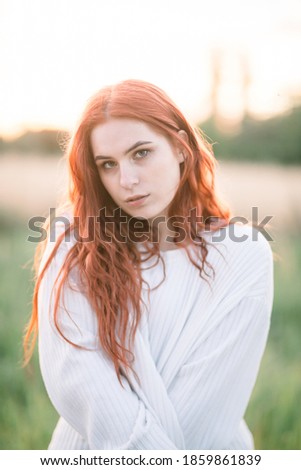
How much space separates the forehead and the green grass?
0.99 meters

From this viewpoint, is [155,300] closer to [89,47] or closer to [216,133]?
[89,47]

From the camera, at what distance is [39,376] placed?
2.14 meters

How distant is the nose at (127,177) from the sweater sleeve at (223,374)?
14.9 inches

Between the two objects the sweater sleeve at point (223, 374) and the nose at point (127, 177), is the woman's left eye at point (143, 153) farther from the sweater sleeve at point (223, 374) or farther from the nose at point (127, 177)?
the sweater sleeve at point (223, 374)

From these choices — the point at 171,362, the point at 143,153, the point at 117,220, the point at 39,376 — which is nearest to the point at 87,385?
the point at 171,362

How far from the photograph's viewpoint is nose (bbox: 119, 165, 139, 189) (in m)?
1.32

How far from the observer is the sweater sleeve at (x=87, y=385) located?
4.07 ft

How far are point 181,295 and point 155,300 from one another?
65mm

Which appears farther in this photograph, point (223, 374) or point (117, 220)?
point (117, 220)

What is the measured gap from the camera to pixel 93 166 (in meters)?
1.41

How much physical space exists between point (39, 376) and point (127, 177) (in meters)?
1.12

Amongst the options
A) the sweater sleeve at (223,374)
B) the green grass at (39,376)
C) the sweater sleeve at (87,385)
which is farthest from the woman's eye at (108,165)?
the green grass at (39,376)

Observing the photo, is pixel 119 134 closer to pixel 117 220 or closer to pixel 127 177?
pixel 127 177

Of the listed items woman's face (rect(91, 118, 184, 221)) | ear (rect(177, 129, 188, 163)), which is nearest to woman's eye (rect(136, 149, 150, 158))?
woman's face (rect(91, 118, 184, 221))
